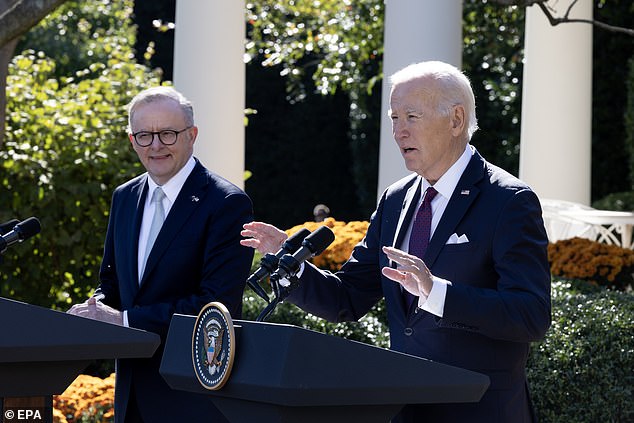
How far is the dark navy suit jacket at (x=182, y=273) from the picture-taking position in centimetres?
440

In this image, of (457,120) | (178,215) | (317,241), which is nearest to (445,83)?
(457,120)

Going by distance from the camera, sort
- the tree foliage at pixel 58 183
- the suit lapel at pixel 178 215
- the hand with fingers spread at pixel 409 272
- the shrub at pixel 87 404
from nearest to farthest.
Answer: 1. the hand with fingers spread at pixel 409 272
2. the suit lapel at pixel 178 215
3. the shrub at pixel 87 404
4. the tree foliage at pixel 58 183

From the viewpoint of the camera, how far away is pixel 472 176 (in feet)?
12.3

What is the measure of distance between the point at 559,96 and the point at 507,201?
8.20 metres

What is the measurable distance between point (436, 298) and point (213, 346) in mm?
630

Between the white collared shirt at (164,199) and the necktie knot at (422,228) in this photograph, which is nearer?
the necktie knot at (422,228)

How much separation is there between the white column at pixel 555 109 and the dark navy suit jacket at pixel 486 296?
25.9ft

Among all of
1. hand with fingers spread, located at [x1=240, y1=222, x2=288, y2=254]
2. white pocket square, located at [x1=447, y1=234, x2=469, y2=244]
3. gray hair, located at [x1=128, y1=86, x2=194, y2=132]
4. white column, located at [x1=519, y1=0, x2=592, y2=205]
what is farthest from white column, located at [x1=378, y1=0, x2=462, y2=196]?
white pocket square, located at [x1=447, y1=234, x2=469, y2=244]

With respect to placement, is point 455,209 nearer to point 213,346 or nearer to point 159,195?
point 213,346

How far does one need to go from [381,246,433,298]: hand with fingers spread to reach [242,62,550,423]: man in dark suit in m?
0.07

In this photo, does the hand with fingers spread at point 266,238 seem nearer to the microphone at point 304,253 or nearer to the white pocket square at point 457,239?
the microphone at point 304,253

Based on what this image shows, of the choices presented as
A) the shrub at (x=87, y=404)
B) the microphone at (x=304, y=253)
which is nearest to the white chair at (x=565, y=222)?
the shrub at (x=87, y=404)

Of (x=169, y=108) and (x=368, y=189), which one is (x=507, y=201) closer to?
(x=169, y=108)

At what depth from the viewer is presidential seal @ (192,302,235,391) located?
311 centimetres
